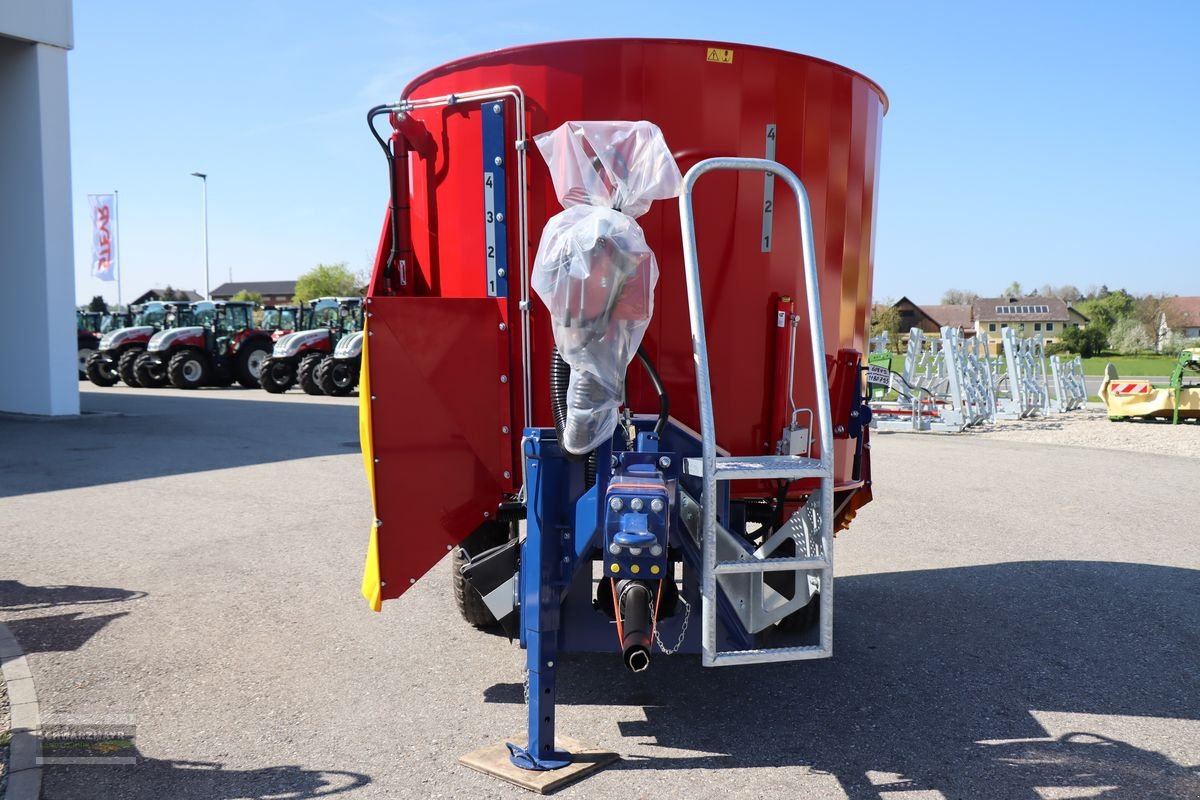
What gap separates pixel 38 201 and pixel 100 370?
37.9ft

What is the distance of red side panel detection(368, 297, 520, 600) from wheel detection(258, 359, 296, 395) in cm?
2016

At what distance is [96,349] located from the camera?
90.9 ft

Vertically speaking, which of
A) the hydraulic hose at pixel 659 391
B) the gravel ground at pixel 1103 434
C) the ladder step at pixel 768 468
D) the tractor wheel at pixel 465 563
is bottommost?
the gravel ground at pixel 1103 434

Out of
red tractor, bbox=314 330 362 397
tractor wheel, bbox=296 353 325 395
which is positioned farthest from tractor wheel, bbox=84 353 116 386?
red tractor, bbox=314 330 362 397

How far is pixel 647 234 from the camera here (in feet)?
12.6

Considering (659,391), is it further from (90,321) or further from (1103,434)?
(90,321)

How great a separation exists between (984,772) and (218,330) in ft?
81.4

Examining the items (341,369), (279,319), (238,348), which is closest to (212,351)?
(238,348)

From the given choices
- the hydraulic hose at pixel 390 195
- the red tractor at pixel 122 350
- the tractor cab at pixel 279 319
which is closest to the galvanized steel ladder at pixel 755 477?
the hydraulic hose at pixel 390 195

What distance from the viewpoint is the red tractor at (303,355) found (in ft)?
72.0

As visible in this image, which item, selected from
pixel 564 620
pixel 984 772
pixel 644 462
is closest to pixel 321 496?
pixel 564 620

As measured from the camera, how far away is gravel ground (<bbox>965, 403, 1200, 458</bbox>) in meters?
14.4

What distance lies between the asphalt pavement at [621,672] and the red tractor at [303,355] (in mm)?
13285

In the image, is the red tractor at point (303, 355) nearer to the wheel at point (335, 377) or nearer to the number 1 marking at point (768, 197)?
the wheel at point (335, 377)
